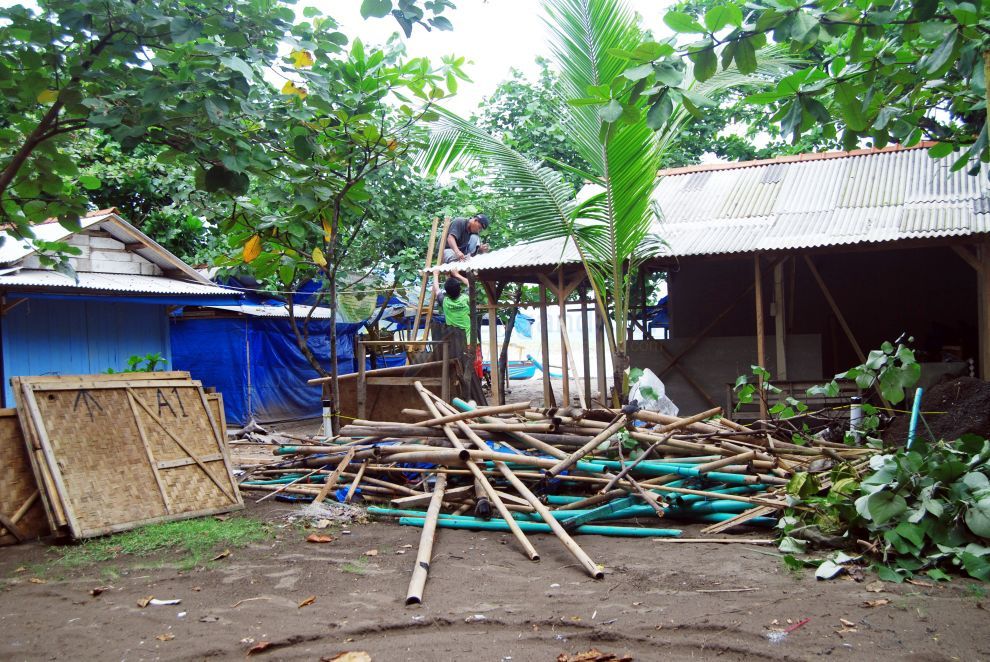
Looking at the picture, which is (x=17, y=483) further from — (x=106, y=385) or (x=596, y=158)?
(x=596, y=158)

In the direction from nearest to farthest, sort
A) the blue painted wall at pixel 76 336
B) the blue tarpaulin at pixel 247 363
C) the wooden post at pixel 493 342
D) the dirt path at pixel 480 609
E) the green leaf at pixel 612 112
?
the green leaf at pixel 612 112, the dirt path at pixel 480 609, the blue painted wall at pixel 76 336, the wooden post at pixel 493 342, the blue tarpaulin at pixel 247 363

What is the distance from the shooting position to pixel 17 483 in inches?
223

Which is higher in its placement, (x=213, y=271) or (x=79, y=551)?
(x=213, y=271)

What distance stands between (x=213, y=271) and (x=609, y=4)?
11.1m

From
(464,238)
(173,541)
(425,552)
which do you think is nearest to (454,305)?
(464,238)

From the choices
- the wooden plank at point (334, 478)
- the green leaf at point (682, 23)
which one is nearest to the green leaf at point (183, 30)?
the green leaf at point (682, 23)

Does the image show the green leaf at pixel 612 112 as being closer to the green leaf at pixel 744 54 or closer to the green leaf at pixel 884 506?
the green leaf at pixel 744 54

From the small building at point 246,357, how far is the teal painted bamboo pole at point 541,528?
9.39m

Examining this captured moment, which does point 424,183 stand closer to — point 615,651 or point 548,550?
point 548,550

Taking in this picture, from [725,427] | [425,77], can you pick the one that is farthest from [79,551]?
[725,427]

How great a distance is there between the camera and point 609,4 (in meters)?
7.25

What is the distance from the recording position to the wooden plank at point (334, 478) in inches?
252

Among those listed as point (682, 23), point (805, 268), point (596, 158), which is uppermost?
point (596, 158)

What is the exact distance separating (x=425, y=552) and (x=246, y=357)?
11.0m
